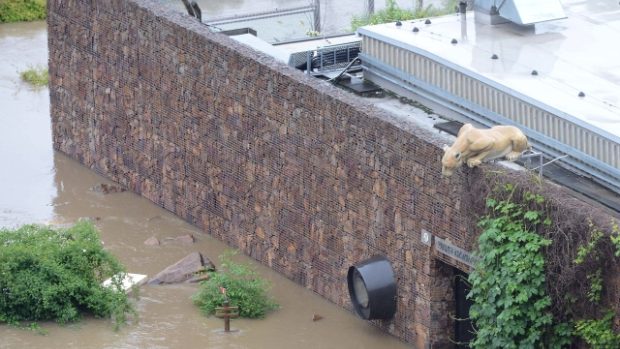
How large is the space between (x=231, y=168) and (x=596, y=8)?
18.3ft

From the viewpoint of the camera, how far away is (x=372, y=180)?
19766 mm

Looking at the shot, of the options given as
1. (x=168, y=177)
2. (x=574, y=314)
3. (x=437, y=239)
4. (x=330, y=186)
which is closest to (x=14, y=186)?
(x=168, y=177)

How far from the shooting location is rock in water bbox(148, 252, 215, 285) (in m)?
21.5

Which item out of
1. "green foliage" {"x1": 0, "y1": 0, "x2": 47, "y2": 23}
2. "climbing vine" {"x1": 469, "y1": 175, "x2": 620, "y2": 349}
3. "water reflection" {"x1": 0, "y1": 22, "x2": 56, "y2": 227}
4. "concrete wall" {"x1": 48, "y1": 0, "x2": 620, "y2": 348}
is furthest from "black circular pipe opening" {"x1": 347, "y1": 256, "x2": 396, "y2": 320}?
"green foliage" {"x1": 0, "y1": 0, "x2": 47, "y2": 23}

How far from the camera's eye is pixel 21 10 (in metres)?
34.7

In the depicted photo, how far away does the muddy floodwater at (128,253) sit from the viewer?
19641 mm

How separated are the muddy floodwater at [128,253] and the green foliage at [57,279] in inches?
7.5

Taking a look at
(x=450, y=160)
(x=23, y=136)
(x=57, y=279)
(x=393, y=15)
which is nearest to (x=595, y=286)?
(x=450, y=160)

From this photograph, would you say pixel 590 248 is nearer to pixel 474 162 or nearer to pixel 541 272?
pixel 541 272

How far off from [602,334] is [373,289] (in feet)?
11.8

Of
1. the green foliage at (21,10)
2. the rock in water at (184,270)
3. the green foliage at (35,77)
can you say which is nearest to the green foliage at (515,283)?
the rock in water at (184,270)

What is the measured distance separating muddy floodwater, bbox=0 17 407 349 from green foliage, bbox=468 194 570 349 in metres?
2.56

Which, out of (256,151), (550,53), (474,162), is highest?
(550,53)

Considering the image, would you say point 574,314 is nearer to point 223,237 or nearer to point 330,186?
point 330,186
